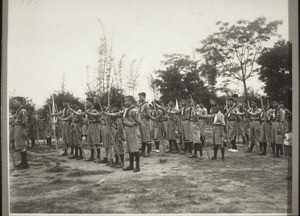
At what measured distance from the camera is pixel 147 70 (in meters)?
5.95

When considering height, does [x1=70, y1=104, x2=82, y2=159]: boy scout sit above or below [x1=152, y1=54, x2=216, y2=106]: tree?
below

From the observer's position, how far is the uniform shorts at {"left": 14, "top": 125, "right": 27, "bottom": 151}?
6.27 meters

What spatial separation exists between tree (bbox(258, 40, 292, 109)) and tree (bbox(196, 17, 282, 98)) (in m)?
0.16

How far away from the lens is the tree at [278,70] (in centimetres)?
532

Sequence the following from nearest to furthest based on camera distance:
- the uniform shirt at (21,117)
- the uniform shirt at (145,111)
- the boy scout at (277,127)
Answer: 1. the uniform shirt at (21,117)
2. the boy scout at (277,127)
3. the uniform shirt at (145,111)

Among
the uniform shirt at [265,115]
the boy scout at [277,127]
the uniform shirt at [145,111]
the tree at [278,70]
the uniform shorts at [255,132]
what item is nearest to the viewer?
the tree at [278,70]

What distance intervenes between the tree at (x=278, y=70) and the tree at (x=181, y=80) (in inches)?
42.5

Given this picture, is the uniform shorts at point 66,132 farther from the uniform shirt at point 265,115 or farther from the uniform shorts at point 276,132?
the uniform shorts at point 276,132

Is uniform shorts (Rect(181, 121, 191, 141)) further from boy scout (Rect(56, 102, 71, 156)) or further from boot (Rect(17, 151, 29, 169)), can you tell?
boot (Rect(17, 151, 29, 169))

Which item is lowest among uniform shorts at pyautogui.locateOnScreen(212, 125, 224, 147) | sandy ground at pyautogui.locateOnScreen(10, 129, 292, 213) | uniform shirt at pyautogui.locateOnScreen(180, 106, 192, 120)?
sandy ground at pyautogui.locateOnScreen(10, 129, 292, 213)

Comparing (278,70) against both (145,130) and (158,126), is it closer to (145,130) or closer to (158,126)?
(145,130)

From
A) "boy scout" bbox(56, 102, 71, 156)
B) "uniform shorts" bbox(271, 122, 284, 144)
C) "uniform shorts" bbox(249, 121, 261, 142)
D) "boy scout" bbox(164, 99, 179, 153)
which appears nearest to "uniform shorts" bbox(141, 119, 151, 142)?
"boy scout" bbox(164, 99, 179, 153)

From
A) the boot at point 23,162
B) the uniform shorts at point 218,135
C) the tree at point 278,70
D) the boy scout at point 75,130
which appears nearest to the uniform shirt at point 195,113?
the uniform shorts at point 218,135

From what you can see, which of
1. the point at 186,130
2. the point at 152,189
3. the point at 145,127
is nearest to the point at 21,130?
the point at 152,189
